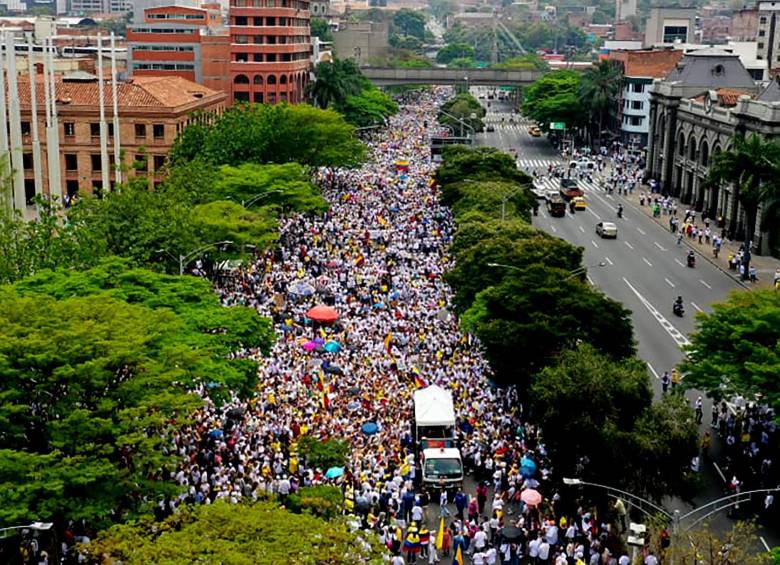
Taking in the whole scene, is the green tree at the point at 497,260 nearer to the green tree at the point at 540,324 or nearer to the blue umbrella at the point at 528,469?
the green tree at the point at 540,324

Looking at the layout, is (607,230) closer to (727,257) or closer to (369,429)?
(727,257)

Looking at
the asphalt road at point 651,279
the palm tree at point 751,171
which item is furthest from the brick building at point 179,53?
the palm tree at point 751,171

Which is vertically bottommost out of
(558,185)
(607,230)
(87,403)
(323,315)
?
(558,185)

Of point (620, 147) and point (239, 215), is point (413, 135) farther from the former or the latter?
point (239, 215)

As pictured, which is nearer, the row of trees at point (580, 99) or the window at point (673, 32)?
the row of trees at point (580, 99)

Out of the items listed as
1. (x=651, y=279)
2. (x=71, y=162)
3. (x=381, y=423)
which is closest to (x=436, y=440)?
(x=381, y=423)

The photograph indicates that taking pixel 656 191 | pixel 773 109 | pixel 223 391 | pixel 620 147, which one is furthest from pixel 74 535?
pixel 620 147
